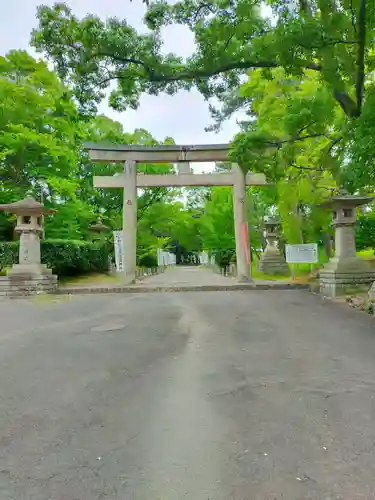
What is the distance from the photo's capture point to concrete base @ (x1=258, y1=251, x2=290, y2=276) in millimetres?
22812

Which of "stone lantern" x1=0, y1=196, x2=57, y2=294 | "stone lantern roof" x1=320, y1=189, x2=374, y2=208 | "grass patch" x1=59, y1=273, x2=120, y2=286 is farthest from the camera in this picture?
"grass patch" x1=59, y1=273, x2=120, y2=286

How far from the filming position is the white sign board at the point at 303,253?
15.5 meters

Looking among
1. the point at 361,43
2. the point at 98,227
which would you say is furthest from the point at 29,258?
the point at 361,43

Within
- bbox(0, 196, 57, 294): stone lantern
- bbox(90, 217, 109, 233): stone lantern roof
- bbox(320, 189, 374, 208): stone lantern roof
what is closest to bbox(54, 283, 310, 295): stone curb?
bbox(0, 196, 57, 294): stone lantern

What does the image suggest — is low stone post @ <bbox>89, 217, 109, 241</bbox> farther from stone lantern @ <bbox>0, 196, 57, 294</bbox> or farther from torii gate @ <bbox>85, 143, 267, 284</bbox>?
stone lantern @ <bbox>0, 196, 57, 294</bbox>

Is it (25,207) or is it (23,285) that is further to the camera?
(25,207)

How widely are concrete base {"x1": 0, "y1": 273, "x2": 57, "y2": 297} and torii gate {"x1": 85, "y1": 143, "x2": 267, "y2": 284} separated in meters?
3.64

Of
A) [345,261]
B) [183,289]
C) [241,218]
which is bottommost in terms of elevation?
[183,289]

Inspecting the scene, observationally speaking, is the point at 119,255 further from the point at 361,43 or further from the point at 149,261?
the point at 149,261

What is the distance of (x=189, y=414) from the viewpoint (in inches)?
127

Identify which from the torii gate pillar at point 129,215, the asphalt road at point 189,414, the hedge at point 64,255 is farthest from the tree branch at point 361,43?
the hedge at point 64,255

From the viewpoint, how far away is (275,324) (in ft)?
24.3

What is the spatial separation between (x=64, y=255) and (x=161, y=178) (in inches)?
224

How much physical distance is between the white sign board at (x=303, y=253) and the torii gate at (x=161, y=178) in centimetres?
218
